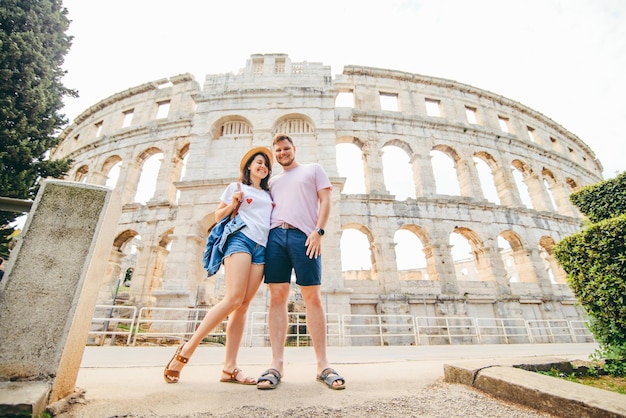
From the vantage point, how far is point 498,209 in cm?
1326

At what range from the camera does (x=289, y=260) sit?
2342mm

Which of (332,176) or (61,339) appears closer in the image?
(61,339)

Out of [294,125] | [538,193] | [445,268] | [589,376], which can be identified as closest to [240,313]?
[589,376]

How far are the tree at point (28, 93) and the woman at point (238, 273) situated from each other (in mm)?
8001

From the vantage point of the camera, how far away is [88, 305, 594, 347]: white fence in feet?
26.7

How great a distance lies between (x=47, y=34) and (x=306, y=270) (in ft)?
37.7

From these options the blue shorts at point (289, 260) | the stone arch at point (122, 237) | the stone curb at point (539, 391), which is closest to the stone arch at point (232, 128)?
the stone arch at point (122, 237)

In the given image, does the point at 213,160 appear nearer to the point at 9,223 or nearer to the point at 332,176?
the point at 332,176

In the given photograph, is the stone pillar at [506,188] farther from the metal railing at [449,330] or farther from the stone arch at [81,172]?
the stone arch at [81,172]

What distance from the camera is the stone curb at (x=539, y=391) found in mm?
1341

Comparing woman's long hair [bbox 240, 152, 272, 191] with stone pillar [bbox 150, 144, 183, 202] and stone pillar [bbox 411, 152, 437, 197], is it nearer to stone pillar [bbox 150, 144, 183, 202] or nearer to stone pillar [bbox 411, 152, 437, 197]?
stone pillar [bbox 411, 152, 437, 197]

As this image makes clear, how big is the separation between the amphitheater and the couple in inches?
240

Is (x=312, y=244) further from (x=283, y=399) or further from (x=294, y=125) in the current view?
(x=294, y=125)

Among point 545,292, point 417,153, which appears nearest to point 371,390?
point 417,153
